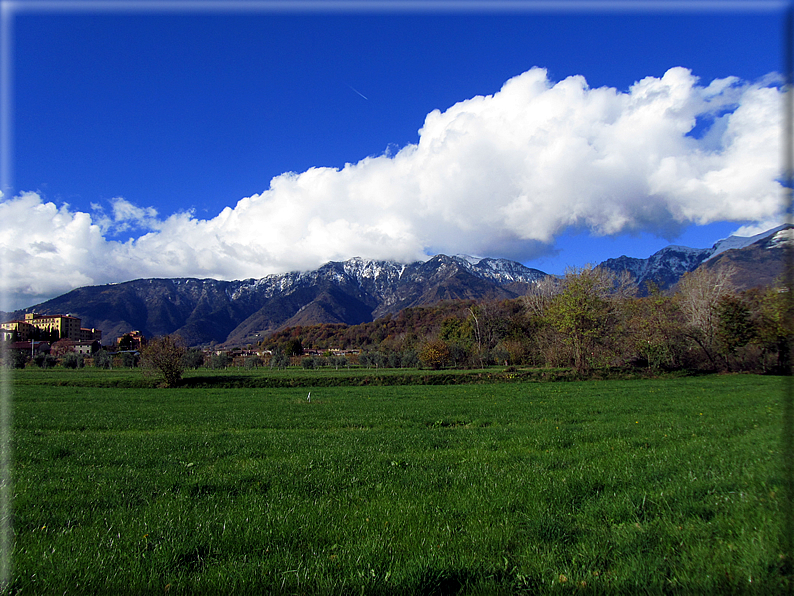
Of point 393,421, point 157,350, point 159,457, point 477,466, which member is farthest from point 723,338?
point 157,350

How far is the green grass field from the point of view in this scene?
4281 millimetres

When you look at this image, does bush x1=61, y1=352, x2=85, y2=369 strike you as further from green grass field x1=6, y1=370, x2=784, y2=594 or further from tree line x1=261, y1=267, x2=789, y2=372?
green grass field x1=6, y1=370, x2=784, y2=594

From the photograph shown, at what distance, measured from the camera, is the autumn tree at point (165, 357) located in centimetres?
4306

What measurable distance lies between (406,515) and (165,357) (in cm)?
4532

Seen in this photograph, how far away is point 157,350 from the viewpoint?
4306 centimetres

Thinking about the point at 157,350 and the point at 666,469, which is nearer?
the point at 666,469

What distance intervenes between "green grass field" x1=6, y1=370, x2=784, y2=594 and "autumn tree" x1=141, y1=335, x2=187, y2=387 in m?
34.7

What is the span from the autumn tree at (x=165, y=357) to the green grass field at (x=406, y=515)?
3466 cm

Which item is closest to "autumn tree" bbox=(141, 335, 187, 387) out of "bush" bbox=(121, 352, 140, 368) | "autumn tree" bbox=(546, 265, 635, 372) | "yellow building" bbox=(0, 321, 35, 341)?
"yellow building" bbox=(0, 321, 35, 341)

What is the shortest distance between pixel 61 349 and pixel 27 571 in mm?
146640

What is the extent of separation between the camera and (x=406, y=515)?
6008 mm

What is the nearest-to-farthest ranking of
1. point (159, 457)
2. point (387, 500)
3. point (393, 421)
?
point (387, 500), point (159, 457), point (393, 421)

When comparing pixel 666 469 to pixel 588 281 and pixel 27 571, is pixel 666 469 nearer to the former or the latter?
pixel 27 571

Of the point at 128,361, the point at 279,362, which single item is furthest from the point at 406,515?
the point at 279,362
